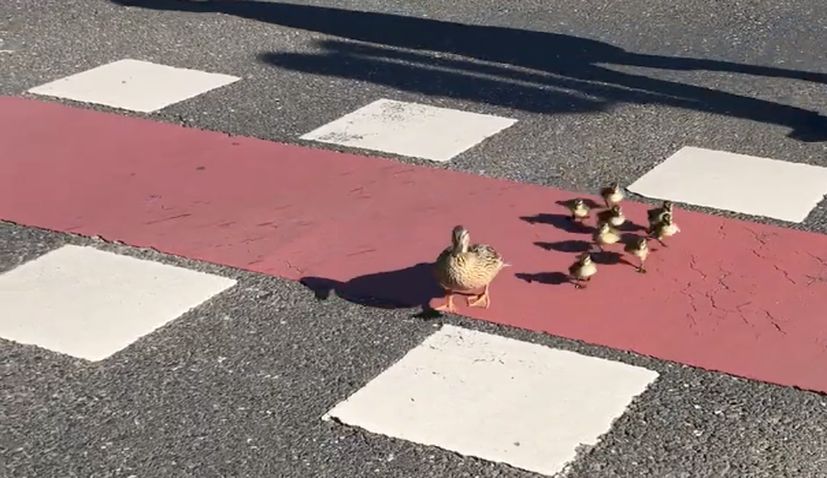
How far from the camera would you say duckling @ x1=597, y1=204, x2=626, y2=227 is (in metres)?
6.24

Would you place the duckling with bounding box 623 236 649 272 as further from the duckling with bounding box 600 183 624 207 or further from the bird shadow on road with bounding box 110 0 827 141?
the bird shadow on road with bounding box 110 0 827 141

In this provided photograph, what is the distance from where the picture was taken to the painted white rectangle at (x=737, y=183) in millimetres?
6785

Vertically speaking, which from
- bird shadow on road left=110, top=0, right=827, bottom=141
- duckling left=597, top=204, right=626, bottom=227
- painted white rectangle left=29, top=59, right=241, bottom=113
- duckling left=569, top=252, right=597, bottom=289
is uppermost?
duckling left=597, top=204, right=626, bottom=227

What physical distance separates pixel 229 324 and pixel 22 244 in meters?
1.32

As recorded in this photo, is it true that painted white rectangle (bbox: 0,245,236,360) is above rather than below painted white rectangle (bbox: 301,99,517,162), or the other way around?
below

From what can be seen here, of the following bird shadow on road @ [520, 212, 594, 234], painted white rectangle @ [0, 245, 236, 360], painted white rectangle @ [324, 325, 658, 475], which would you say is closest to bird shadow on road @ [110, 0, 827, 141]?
bird shadow on road @ [520, 212, 594, 234]

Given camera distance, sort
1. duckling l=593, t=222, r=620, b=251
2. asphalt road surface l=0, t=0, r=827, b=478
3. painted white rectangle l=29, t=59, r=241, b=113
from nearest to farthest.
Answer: asphalt road surface l=0, t=0, r=827, b=478 < duckling l=593, t=222, r=620, b=251 < painted white rectangle l=29, t=59, r=241, b=113

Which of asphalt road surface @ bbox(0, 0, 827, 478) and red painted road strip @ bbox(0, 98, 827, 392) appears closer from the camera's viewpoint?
asphalt road surface @ bbox(0, 0, 827, 478)

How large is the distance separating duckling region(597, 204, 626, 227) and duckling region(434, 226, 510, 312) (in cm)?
86

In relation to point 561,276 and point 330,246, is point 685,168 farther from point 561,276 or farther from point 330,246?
point 330,246

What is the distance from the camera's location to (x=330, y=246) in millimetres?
6270

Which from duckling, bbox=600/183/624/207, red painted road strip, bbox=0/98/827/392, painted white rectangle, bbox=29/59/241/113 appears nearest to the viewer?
red painted road strip, bbox=0/98/827/392

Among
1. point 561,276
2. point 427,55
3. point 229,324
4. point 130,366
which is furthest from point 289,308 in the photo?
point 427,55

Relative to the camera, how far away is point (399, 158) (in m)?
7.41
